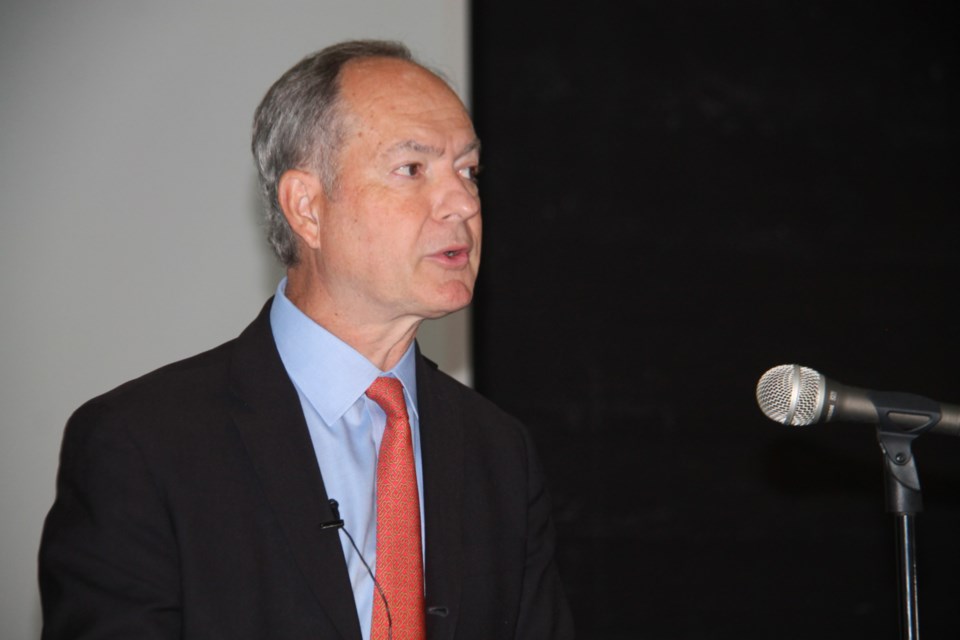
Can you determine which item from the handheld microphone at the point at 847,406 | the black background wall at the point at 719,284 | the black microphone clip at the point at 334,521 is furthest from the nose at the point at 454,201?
the black background wall at the point at 719,284

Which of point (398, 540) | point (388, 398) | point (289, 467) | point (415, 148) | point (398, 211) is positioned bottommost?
point (398, 540)

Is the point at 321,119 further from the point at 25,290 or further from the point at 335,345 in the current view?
the point at 25,290

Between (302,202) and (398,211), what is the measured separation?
23 centimetres

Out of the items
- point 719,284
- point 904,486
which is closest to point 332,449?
point 904,486

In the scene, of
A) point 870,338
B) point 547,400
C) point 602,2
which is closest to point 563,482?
point 547,400

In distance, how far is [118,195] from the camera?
9.52 feet

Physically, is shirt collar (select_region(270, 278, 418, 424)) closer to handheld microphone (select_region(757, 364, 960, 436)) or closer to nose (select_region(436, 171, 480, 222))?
nose (select_region(436, 171, 480, 222))

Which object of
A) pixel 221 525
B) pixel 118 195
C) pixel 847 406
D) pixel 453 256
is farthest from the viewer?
pixel 118 195

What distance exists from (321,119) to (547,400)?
1.55 meters

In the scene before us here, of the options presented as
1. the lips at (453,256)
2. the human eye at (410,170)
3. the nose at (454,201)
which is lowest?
the lips at (453,256)

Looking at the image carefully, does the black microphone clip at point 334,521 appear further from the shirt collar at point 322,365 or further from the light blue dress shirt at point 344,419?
the shirt collar at point 322,365

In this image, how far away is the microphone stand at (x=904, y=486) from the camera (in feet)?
4.96

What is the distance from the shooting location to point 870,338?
3.54 meters

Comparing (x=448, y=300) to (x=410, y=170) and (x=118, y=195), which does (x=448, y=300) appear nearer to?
(x=410, y=170)
